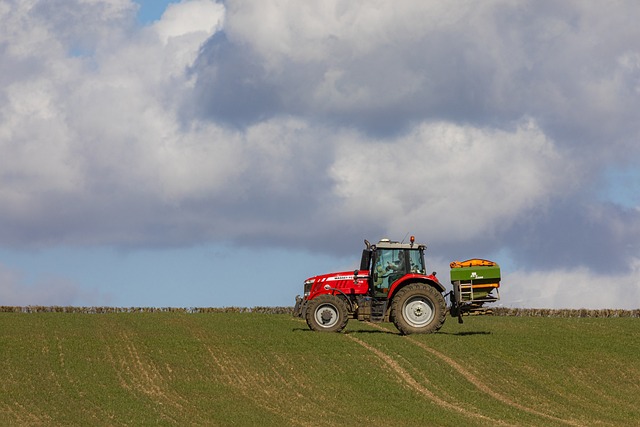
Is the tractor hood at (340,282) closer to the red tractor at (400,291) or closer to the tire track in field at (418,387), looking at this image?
the red tractor at (400,291)

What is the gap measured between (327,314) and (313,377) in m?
7.78

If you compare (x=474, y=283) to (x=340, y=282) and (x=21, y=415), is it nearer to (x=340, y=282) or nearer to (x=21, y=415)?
(x=340, y=282)

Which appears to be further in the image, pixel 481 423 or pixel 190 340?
pixel 190 340

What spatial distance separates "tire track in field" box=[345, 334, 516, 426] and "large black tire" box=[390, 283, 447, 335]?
67.4 inches

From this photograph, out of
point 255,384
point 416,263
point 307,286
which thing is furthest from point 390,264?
point 255,384

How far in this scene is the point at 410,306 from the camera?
36.2m

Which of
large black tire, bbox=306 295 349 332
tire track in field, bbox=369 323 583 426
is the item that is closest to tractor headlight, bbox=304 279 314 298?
large black tire, bbox=306 295 349 332

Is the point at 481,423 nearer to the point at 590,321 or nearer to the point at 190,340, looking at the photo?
the point at 190,340

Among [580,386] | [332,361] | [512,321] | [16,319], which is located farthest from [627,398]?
[16,319]

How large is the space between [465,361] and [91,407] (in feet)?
42.4

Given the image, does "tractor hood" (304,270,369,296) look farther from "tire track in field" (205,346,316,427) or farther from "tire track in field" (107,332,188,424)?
"tire track in field" (107,332,188,424)

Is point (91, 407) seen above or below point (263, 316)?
below

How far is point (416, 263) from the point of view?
36312mm

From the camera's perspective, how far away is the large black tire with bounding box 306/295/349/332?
1452 inches
